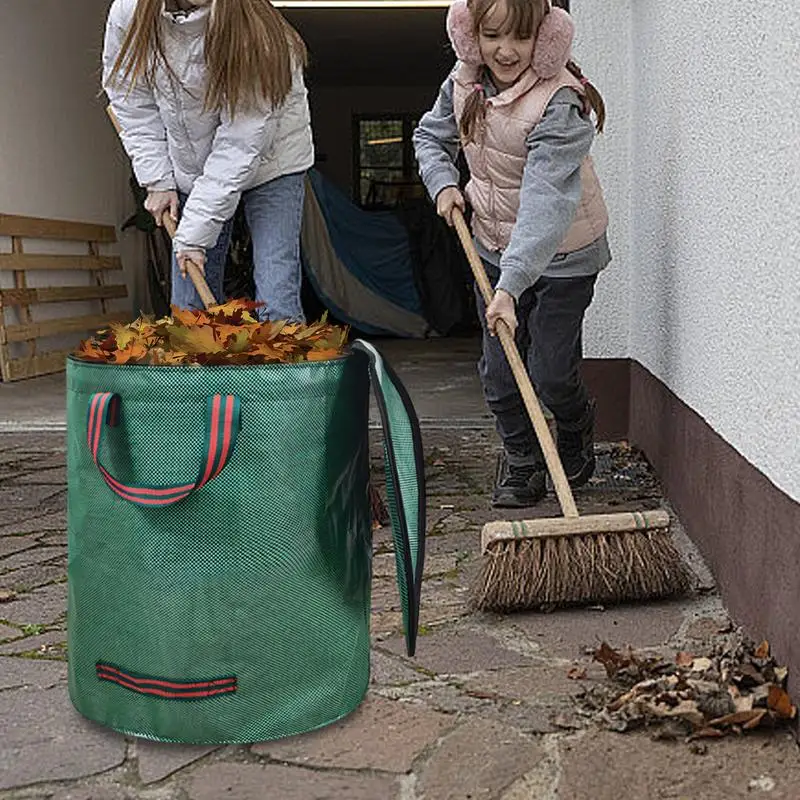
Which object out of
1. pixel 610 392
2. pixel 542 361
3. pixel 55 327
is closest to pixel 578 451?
pixel 542 361

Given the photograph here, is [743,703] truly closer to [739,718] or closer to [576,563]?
[739,718]

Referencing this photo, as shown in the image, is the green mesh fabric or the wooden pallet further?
the wooden pallet

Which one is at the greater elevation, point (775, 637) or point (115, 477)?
point (115, 477)

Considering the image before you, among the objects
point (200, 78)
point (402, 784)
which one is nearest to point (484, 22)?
point (200, 78)

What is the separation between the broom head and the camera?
2611mm

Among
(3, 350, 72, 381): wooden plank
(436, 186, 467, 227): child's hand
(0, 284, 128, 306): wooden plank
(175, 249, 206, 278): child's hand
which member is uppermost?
(436, 186, 467, 227): child's hand

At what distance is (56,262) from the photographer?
27.4 ft

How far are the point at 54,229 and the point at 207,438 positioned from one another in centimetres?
691

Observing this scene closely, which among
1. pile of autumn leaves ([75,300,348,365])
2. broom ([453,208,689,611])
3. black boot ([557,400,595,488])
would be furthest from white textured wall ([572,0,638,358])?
pile of autumn leaves ([75,300,348,365])

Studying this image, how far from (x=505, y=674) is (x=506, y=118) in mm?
1543

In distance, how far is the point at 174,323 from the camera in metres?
2.06

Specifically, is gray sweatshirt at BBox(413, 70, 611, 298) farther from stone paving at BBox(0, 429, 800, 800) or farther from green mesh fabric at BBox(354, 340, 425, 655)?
green mesh fabric at BBox(354, 340, 425, 655)

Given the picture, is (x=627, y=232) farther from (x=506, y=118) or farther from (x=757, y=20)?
(x=757, y=20)

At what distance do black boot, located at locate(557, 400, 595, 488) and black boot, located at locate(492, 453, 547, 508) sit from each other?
0.50ft
